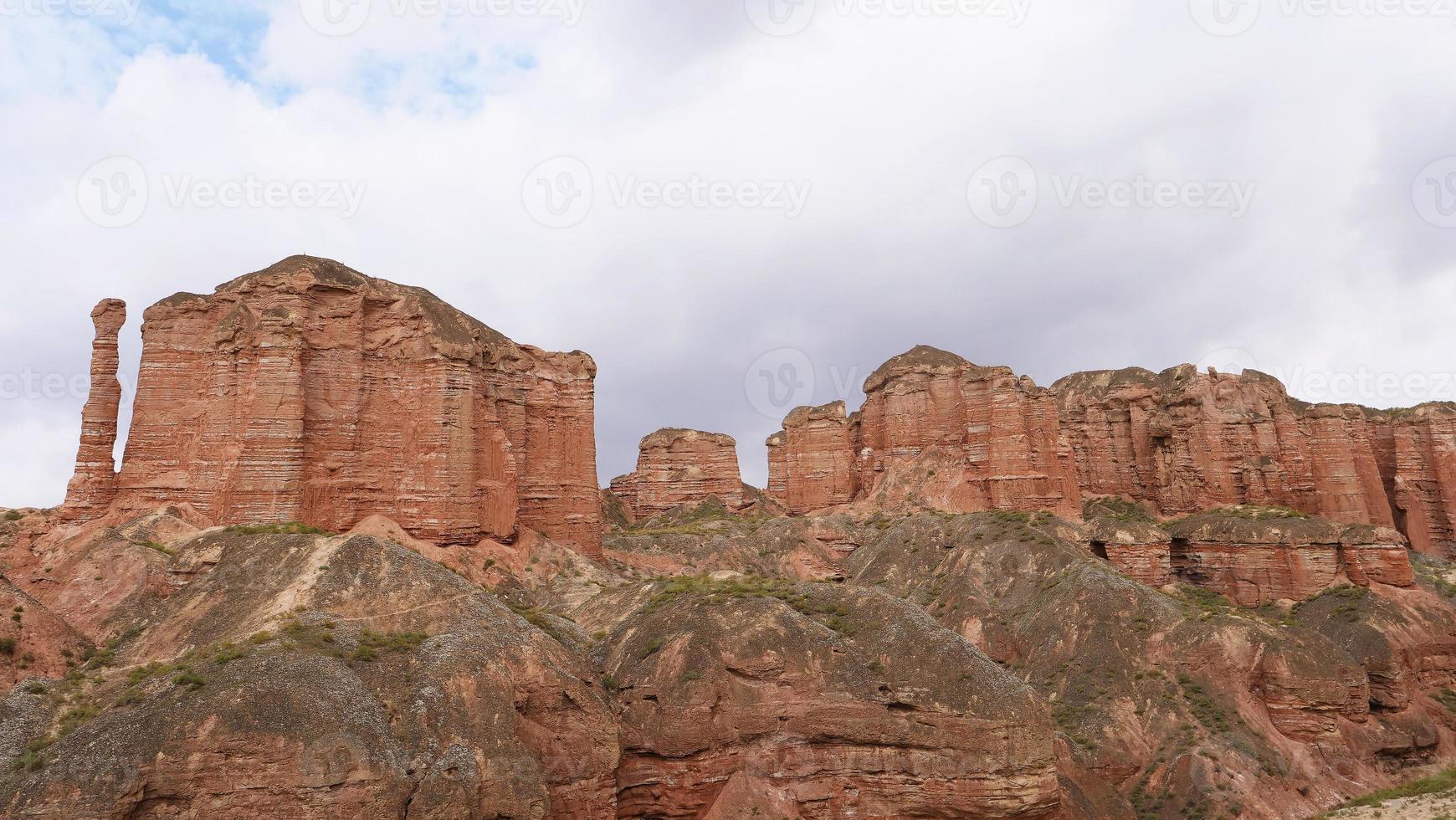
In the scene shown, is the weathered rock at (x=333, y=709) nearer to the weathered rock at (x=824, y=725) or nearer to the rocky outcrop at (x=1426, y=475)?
the weathered rock at (x=824, y=725)

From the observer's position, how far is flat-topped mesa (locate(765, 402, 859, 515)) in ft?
287

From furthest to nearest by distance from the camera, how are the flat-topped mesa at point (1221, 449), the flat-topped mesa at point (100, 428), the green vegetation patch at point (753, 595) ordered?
the flat-topped mesa at point (1221, 449), the flat-topped mesa at point (100, 428), the green vegetation patch at point (753, 595)

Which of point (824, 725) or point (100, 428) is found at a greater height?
point (100, 428)

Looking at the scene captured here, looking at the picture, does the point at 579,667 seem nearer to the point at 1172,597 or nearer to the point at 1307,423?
the point at 1172,597

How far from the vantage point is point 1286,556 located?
62062mm

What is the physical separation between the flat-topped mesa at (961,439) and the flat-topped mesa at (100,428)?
60.6 meters

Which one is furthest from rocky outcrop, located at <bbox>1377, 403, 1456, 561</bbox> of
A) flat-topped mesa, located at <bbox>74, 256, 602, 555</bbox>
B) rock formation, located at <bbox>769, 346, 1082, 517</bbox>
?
flat-topped mesa, located at <bbox>74, 256, 602, 555</bbox>

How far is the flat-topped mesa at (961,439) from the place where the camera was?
236 ft

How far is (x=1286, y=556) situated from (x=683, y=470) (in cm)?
5935

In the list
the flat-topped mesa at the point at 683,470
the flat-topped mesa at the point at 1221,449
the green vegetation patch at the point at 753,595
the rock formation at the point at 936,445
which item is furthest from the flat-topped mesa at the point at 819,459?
the green vegetation patch at the point at 753,595

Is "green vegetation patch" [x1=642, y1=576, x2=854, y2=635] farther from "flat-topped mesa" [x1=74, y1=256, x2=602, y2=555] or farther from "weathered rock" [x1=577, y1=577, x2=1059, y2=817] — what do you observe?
"flat-topped mesa" [x1=74, y1=256, x2=602, y2=555]

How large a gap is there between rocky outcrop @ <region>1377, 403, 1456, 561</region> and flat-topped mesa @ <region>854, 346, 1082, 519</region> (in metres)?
45.4

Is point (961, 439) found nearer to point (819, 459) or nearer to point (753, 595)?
point (819, 459)

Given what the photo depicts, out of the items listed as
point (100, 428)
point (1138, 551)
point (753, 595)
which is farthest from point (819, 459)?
point (100, 428)
